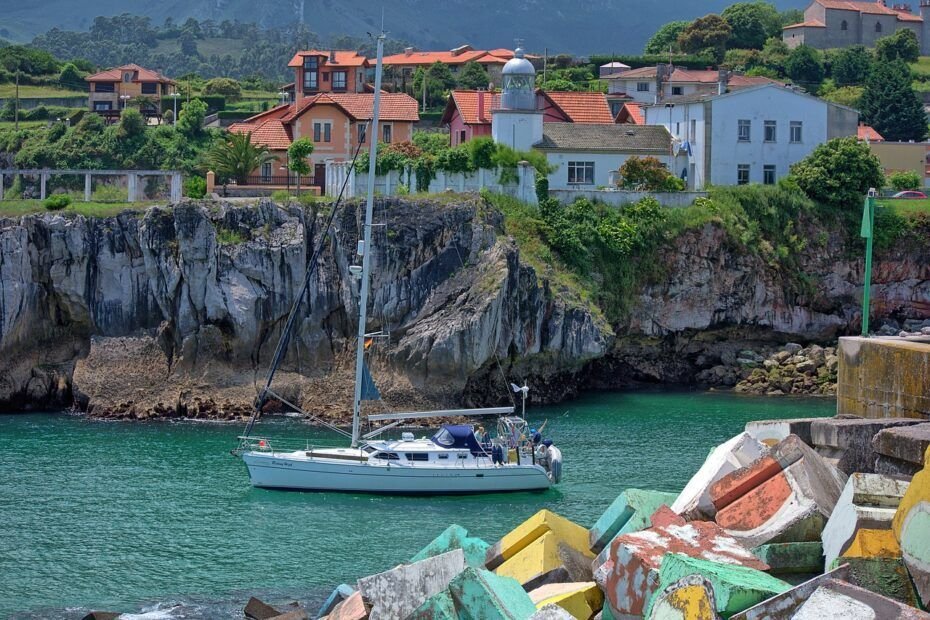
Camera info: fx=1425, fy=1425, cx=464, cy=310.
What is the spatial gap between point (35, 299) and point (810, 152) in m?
35.9

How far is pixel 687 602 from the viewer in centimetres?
1833

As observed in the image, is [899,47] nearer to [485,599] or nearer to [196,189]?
[196,189]

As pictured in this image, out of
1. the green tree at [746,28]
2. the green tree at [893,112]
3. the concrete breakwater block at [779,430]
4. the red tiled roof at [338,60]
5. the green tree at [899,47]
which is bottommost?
the concrete breakwater block at [779,430]

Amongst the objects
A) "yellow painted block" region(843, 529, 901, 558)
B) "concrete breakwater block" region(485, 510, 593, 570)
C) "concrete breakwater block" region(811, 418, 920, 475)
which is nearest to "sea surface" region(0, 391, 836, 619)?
"concrete breakwater block" region(485, 510, 593, 570)

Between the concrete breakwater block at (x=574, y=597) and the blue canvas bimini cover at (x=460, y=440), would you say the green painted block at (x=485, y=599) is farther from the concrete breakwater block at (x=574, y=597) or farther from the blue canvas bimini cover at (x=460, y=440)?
the blue canvas bimini cover at (x=460, y=440)

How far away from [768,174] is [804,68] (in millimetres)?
41061

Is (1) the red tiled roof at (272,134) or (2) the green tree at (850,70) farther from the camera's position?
(2) the green tree at (850,70)

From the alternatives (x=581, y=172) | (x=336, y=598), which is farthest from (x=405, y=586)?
(x=581, y=172)

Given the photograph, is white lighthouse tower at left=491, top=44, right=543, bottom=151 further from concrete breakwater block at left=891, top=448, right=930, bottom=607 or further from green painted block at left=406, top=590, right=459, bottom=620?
concrete breakwater block at left=891, top=448, right=930, bottom=607

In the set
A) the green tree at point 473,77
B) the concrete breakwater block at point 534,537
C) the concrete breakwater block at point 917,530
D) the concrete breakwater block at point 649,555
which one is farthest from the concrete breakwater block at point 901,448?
the green tree at point 473,77

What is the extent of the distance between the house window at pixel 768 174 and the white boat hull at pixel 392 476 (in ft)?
104

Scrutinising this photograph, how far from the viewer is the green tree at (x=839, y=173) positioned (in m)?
64.2

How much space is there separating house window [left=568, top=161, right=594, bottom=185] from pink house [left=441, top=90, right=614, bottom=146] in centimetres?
408

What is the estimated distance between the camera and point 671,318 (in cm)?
6106
